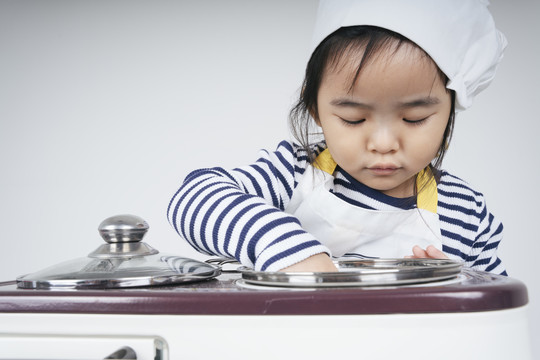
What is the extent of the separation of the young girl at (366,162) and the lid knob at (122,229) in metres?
0.08

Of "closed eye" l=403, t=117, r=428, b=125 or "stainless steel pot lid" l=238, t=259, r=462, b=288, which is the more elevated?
"closed eye" l=403, t=117, r=428, b=125

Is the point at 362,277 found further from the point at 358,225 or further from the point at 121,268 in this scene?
the point at 358,225

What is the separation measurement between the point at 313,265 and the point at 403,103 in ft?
0.67

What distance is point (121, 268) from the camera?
438 mm

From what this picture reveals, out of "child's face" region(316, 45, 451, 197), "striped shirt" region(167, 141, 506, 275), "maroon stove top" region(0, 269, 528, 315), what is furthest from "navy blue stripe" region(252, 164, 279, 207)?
"maroon stove top" region(0, 269, 528, 315)

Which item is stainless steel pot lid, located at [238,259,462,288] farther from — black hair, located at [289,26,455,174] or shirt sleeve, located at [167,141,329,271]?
black hair, located at [289,26,455,174]

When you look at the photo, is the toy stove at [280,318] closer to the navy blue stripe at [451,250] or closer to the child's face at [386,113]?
the child's face at [386,113]

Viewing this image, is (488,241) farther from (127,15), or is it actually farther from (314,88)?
(127,15)

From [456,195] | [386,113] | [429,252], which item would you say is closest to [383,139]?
[386,113]

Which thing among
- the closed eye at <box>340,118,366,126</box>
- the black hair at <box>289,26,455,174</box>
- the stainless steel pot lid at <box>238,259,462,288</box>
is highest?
the black hair at <box>289,26,455,174</box>

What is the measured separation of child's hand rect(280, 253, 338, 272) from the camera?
0.47m

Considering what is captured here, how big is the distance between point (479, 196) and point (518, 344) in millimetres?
437

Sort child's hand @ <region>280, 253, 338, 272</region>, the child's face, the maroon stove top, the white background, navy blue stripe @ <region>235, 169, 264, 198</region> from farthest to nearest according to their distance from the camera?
1. the white background
2. navy blue stripe @ <region>235, 169, 264, 198</region>
3. the child's face
4. child's hand @ <region>280, 253, 338, 272</region>
5. the maroon stove top

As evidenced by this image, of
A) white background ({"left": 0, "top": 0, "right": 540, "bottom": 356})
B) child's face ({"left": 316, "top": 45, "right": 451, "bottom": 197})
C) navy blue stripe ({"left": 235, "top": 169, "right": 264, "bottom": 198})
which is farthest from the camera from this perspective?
white background ({"left": 0, "top": 0, "right": 540, "bottom": 356})
